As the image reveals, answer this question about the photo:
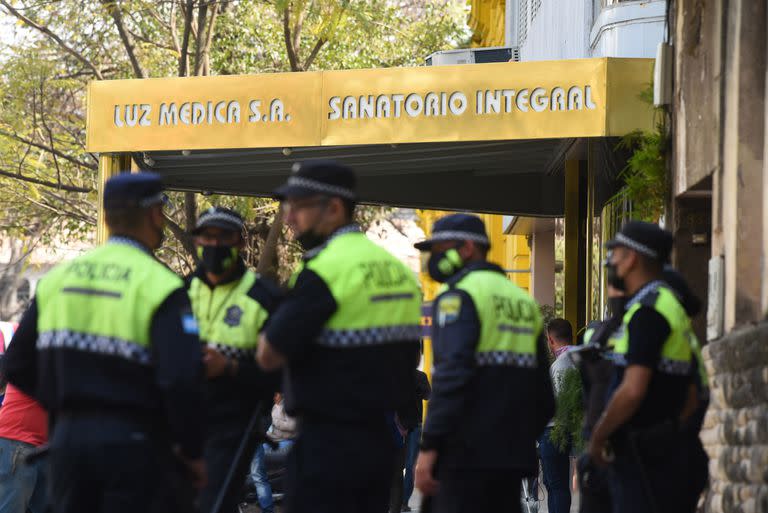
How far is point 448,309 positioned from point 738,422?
3034 mm

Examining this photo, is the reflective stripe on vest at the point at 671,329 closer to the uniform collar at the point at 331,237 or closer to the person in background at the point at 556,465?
the uniform collar at the point at 331,237

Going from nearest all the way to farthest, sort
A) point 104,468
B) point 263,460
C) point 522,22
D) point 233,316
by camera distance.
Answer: point 104,468, point 233,316, point 263,460, point 522,22

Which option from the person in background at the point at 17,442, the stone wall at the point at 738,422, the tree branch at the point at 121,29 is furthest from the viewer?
the tree branch at the point at 121,29

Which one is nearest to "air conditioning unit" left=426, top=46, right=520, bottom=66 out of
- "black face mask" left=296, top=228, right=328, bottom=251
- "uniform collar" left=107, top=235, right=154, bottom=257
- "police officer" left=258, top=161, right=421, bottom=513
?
"black face mask" left=296, top=228, right=328, bottom=251

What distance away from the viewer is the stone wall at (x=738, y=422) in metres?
8.20

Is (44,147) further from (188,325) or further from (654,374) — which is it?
(188,325)

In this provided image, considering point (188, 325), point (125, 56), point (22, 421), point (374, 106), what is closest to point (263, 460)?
point (374, 106)

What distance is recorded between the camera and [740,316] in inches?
376

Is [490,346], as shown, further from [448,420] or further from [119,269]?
[119,269]

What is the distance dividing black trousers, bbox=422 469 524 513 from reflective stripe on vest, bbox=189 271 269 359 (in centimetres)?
136

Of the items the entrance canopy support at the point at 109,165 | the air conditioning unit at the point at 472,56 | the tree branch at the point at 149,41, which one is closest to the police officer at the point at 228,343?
the entrance canopy support at the point at 109,165

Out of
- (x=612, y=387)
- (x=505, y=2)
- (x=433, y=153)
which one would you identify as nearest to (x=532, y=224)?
(x=505, y=2)

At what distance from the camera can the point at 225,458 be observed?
24.2 ft

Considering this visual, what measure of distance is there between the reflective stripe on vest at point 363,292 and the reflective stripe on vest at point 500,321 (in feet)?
1.61
